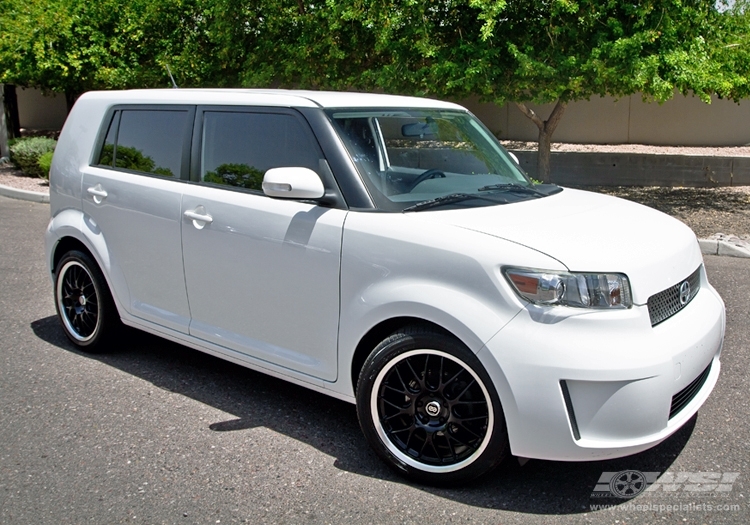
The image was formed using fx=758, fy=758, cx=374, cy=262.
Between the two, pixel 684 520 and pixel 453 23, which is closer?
pixel 684 520

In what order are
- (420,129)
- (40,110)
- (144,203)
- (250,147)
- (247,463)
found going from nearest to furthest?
1. (247,463)
2. (250,147)
3. (420,129)
4. (144,203)
5. (40,110)

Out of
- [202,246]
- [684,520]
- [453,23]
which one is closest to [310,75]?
[453,23]

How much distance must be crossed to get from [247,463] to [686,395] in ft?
7.14

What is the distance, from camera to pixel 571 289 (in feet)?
10.7

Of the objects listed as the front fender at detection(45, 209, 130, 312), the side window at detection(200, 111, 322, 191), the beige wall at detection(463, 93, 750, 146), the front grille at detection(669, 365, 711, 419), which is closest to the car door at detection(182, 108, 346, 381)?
the side window at detection(200, 111, 322, 191)

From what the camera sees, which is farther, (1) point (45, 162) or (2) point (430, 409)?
(1) point (45, 162)

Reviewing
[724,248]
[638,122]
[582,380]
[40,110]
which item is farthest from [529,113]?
[40,110]

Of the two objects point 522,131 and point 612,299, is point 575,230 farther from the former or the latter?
point 522,131

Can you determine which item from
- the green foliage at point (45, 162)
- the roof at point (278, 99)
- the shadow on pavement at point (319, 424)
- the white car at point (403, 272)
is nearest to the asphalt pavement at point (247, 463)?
the shadow on pavement at point (319, 424)

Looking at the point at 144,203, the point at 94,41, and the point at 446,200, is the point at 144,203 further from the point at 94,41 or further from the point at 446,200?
the point at 94,41

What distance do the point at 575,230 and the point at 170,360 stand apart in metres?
3.17

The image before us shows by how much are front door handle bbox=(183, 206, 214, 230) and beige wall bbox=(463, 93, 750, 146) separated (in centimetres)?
1270

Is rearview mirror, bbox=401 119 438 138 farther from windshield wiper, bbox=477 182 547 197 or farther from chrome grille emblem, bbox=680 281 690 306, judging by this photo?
chrome grille emblem, bbox=680 281 690 306

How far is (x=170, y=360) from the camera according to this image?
17.9ft
